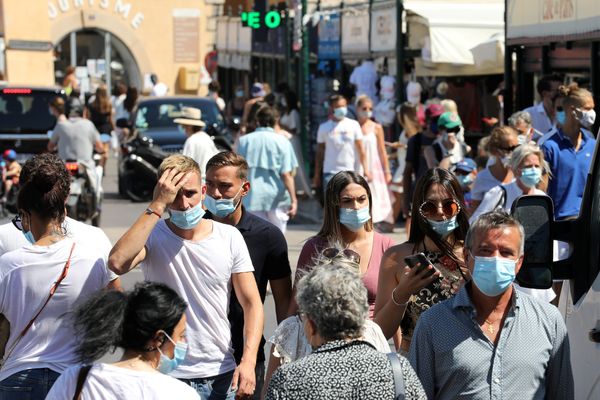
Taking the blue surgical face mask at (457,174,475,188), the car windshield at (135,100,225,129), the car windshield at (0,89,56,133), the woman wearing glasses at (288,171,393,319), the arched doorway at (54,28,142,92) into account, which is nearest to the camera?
the woman wearing glasses at (288,171,393,319)

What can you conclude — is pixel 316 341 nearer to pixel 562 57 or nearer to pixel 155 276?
pixel 155 276

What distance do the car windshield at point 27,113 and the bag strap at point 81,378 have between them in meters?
16.3

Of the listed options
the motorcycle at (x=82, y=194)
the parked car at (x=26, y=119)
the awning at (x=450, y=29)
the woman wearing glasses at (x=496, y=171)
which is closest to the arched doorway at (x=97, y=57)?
the parked car at (x=26, y=119)

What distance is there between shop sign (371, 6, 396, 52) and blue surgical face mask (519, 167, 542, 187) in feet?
37.6

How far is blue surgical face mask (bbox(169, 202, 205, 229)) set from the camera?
5.75 meters

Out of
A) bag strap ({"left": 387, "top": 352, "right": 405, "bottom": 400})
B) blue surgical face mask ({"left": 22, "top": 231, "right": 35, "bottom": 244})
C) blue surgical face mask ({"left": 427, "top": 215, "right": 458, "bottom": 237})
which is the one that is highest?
blue surgical face mask ({"left": 427, "top": 215, "right": 458, "bottom": 237})

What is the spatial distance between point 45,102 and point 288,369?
54.8ft

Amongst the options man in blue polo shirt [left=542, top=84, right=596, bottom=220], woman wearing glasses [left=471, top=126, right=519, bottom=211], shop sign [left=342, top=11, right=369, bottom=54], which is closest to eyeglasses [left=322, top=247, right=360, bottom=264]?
woman wearing glasses [left=471, top=126, right=519, bottom=211]

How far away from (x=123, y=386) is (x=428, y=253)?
2025mm

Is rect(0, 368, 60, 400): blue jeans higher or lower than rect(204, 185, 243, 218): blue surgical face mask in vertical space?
lower

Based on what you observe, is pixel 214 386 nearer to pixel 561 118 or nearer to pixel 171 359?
pixel 171 359

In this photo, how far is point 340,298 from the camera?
4.06m

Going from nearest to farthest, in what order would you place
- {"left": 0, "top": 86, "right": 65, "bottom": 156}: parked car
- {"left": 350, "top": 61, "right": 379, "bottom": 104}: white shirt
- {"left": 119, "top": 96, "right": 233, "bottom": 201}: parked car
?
1. {"left": 0, "top": 86, "right": 65, "bottom": 156}: parked car
2. {"left": 350, "top": 61, "right": 379, "bottom": 104}: white shirt
3. {"left": 119, "top": 96, "right": 233, "bottom": 201}: parked car

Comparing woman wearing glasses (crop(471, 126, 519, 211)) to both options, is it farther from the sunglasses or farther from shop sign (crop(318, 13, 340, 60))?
shop sign (crop(318, 13, 340, 60))
